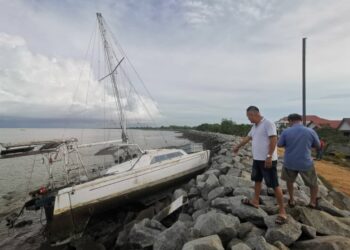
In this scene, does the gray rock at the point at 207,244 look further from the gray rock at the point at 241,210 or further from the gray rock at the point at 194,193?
the gray rock at the point at 194,193

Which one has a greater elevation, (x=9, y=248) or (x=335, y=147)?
(x=335, y=147)

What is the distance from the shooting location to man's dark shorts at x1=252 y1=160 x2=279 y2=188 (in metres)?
5.00

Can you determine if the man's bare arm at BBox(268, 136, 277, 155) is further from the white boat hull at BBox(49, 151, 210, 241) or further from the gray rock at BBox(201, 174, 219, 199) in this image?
the white boat hull at BBox(49, 151, 210, 241)

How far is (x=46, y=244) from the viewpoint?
351 inches

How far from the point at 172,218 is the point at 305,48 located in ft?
Answer: 23.9

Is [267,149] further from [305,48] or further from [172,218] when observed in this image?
[305,48]

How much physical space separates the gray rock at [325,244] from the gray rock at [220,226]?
0.99m

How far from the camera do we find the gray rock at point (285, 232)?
440cm

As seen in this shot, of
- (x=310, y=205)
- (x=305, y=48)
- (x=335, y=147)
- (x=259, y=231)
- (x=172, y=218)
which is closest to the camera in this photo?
(x=259, y=231)

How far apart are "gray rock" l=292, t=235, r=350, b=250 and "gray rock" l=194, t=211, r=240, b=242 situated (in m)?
0.99

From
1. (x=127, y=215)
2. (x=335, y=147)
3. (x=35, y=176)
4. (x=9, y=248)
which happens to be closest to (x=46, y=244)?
(x=9, y=248)

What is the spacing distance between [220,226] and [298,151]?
2.07 m

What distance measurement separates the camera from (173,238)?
17.6ft

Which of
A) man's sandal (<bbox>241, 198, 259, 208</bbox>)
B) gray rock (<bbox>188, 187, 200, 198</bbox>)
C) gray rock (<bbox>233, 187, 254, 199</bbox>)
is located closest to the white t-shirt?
man's sandal (<bbox>241, 198, 259, 208</bbox>)
